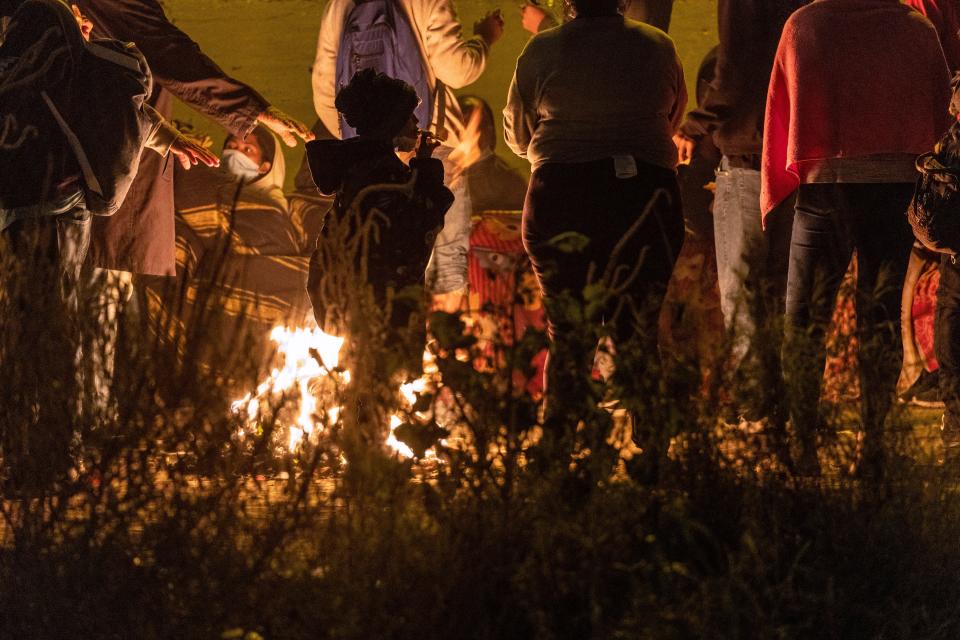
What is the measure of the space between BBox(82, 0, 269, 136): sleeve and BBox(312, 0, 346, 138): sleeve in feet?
1.24

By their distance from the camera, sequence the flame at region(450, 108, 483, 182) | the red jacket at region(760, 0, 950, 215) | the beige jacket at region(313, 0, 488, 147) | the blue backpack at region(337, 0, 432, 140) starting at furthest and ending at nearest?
the flame at region(450, 108, 483, 182) → the beige jacket at region(313, 0, 488, 147) → the blue backpack at region(337, 0, 432, 140) → the red jacket at region(760, 0, 950, 215)

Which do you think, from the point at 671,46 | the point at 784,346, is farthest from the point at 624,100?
the point at 784,346

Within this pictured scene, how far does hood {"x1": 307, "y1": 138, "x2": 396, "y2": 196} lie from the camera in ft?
16.4

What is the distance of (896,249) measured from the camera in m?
4.80

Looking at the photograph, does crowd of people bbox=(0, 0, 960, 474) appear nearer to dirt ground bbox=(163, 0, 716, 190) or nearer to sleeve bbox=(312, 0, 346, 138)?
sleeve bbox=(312, 0, 346, 138)

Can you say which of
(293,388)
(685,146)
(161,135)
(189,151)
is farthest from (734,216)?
(293,388)

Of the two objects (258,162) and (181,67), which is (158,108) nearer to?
(181,67)

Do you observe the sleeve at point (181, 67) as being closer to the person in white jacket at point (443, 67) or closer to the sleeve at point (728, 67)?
the person in white jacket at point (443, 67)

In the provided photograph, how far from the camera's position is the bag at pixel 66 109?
4949 millimetres

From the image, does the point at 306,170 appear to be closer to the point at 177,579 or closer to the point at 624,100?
the point at 624,100

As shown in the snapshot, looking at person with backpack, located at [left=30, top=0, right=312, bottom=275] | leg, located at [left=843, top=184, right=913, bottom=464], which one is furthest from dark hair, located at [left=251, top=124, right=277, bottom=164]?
leg, located at [left=843, top=184, right=913, bottom=464]

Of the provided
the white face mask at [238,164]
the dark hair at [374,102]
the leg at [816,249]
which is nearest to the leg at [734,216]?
the leg at [816,249]

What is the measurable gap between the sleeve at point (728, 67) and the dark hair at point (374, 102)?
3.96ft

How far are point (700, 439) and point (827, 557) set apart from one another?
0.39 m
